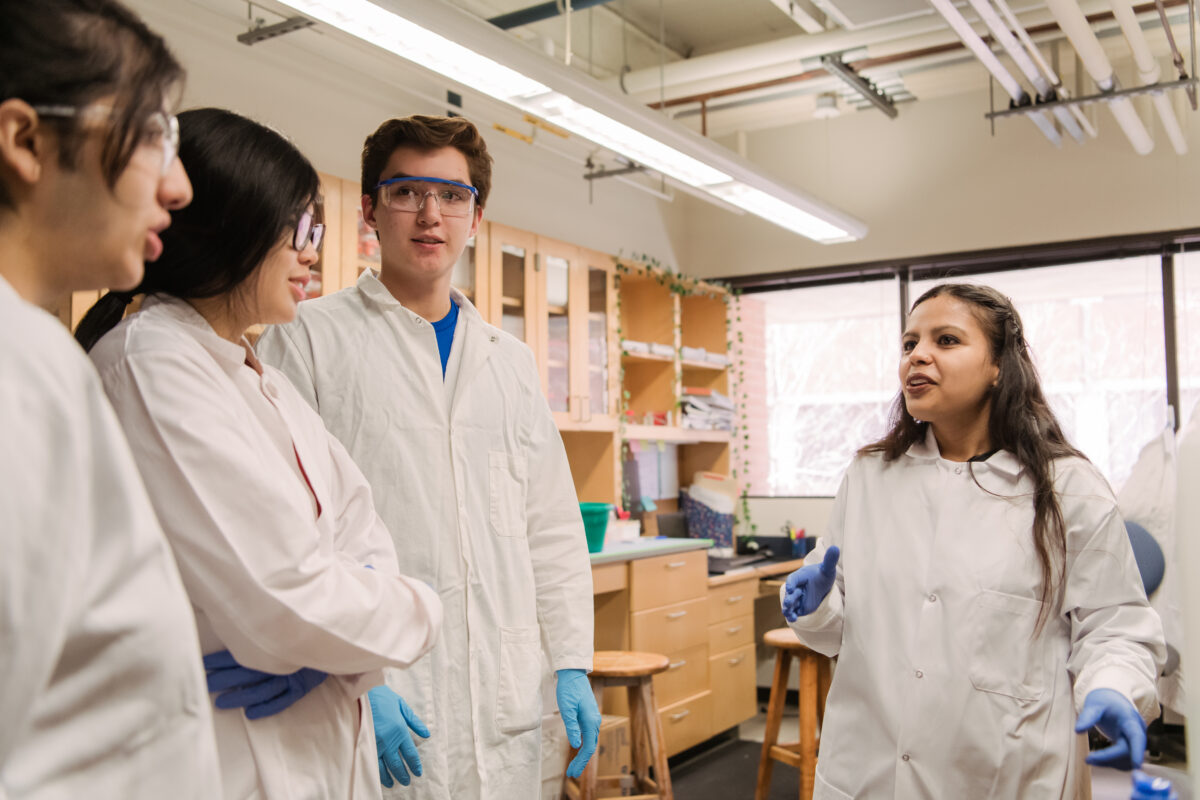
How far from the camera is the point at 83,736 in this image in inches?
23.0

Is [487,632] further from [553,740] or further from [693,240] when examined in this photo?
[693,240]

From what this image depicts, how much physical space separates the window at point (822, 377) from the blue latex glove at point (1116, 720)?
4.34 m

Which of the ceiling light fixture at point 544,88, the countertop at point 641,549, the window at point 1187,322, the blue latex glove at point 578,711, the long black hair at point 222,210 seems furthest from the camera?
the window at point 1187,322

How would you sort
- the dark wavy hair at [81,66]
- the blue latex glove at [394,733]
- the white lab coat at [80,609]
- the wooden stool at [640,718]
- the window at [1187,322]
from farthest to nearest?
the window at [1187,322] → the wooden stool at [640,718] → the blue latex glove at [394,733] → the dark wavy hair at [81,66] → the white lab coat at [80,609]

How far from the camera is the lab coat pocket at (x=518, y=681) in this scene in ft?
5.13

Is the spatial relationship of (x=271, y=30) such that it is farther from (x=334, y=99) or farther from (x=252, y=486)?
(x=252, y=486)

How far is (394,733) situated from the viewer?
133cm

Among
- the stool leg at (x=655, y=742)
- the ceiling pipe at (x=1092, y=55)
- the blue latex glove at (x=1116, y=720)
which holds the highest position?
the ceiling pipe at (x=1092, y=55)

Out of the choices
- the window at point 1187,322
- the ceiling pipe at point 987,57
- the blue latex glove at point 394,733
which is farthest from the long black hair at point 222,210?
the window at point 1187,322

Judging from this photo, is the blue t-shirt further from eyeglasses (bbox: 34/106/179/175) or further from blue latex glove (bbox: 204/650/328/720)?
eyeglasses (bbox: 34/106/179/175)

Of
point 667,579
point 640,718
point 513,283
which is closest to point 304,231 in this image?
point 640,718

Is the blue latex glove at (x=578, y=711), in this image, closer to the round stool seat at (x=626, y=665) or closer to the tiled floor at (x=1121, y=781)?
the tiled floor at (x=1121, y=781)

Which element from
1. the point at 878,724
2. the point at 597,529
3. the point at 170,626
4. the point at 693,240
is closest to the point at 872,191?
the point at 693,240

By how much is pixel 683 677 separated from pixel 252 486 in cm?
364
